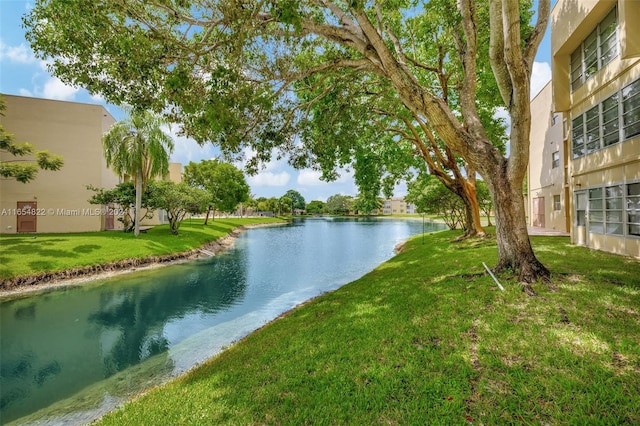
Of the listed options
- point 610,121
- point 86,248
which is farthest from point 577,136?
point 86,248

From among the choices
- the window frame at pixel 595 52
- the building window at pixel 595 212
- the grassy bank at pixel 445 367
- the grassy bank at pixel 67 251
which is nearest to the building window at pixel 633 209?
the building window at pixel 595 212

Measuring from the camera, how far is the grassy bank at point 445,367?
2906 mm

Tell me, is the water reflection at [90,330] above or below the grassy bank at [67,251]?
→ below

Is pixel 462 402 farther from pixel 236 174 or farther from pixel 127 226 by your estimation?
pixel 236 174

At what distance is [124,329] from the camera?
8086mm

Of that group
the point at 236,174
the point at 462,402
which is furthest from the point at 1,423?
the point at 236,174

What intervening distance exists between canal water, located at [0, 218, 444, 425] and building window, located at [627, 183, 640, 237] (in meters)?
9.55

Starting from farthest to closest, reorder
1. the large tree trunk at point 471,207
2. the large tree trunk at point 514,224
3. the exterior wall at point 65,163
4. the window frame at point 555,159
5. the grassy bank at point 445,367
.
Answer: the exterior wall at point 65,163 < the window frame at point 555,159 < the large tree trunk at point 471,207 < the large tree trunk at point 514,224 < the grassy bank at point 445,367

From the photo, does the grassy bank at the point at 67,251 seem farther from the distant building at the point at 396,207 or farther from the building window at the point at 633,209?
the distant building at the point at 396,207

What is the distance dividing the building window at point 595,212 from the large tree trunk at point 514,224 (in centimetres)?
606

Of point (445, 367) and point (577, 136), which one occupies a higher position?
point (577, 136)

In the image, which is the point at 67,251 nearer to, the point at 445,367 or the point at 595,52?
the point at 445,367

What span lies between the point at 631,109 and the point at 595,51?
9.70 feet

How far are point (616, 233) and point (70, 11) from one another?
14.8m
